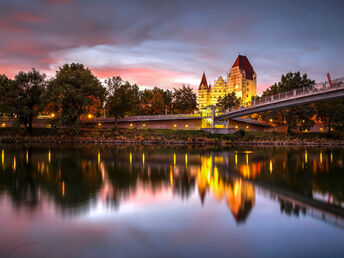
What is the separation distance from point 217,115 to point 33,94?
123 ft

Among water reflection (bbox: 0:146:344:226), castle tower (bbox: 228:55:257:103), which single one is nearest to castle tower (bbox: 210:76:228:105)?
castle tower (bbox: 228:55:257:103)

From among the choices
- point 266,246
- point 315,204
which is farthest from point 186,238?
point 315,204

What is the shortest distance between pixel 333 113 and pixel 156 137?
3698 cm

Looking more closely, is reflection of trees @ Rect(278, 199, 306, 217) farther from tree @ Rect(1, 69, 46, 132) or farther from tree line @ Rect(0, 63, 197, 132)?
tree @ Rect(1, 69, 46, 132)

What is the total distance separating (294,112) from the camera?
197 feet

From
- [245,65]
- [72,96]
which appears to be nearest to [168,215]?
[72,96]

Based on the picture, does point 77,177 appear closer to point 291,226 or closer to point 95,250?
point 95,250

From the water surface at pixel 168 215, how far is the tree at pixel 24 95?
4143 centimetres

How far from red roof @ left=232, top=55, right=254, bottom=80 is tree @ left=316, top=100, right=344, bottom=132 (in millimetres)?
84597

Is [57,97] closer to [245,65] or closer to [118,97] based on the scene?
[118,97]

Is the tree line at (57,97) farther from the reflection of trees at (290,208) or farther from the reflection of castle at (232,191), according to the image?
the reflection of trees at (290,208)

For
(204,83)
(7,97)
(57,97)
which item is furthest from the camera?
(204,83)

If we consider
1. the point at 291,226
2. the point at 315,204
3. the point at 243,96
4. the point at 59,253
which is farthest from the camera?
the point at 243,96

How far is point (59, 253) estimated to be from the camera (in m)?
6.95
